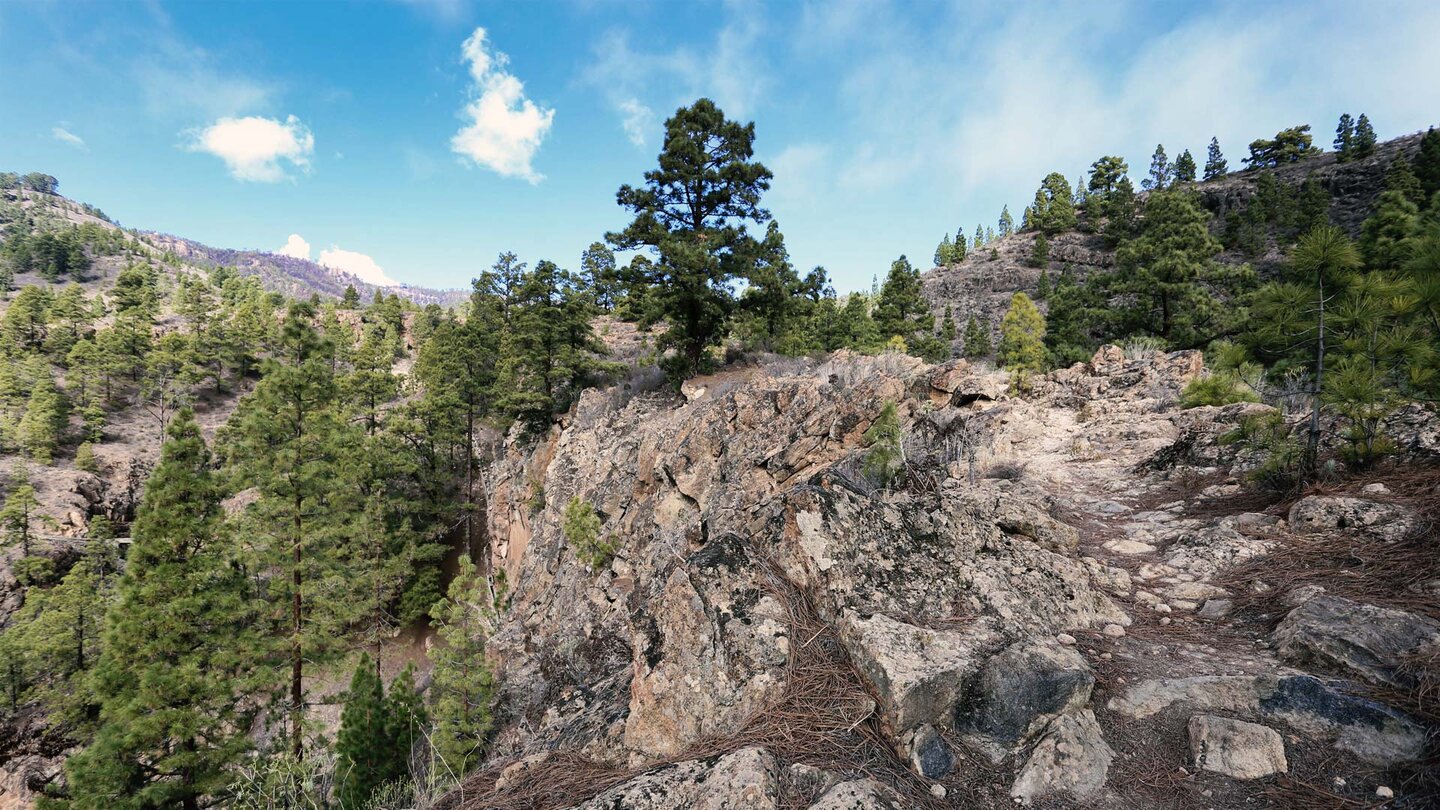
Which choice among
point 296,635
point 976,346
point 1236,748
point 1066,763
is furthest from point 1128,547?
point 976,346

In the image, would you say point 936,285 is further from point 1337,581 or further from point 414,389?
point 1337,581

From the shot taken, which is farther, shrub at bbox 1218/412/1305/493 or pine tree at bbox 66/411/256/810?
pine tree at bbox 66/411/256/810

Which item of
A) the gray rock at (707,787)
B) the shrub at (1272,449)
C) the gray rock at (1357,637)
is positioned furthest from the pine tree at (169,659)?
the shrub at (1272,449)

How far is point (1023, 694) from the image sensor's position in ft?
8.99

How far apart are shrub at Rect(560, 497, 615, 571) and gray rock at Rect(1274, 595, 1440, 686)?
33.0 feet

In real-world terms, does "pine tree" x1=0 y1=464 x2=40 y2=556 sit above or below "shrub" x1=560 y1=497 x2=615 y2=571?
below

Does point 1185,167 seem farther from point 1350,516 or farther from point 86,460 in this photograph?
point 86,460

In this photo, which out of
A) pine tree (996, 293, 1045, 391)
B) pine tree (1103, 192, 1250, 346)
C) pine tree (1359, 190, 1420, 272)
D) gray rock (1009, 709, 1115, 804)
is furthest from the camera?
pine tree (996, 293, 1045, 391)

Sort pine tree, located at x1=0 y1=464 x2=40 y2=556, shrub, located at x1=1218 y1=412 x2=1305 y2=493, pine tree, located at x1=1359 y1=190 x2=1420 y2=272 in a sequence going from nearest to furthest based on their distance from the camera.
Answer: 1. shrub, located at x1=1218 y1=412 x2=1305 y2=493
2. pine tree, located at x1=1359 y1=190 x2=1420 y2=272
3. pine tree, located at x1=0 y1=464 x2=40 y2=556

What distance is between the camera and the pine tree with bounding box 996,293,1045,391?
23.1m

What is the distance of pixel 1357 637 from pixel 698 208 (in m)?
14.5

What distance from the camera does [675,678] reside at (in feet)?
10.6

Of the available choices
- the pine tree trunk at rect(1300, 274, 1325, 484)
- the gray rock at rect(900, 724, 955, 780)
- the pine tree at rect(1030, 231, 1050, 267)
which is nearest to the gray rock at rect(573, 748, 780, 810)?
the gray rock at rect(900, 724, 955, 780)

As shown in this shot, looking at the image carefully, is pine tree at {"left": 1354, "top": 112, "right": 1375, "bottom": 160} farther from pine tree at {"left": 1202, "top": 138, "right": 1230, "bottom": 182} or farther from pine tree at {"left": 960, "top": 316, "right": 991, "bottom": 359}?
pine tree at {"left": 960, "top": 316, "right": 991, "bottom": 359}
